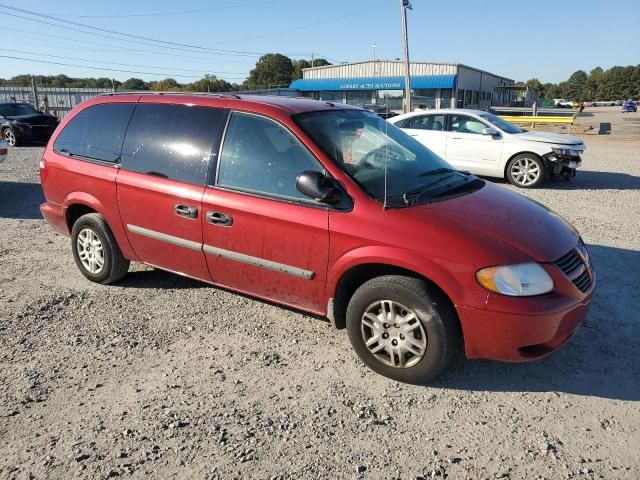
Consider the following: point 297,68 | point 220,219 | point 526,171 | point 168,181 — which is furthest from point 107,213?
point 297,68

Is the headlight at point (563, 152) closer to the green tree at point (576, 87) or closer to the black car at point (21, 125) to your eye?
the black car at point (21, 125)

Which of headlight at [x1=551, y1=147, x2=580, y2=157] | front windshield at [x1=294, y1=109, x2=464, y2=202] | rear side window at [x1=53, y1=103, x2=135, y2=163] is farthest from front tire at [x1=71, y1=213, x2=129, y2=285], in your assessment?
headlight at [x1=551, y1=147, x2=580, y2=157]

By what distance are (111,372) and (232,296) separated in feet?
4.70

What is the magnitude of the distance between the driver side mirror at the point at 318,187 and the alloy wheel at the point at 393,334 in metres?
0.76

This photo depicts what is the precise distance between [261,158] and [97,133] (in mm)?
1940

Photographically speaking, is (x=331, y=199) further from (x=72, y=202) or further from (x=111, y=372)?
(x=72, y=202)

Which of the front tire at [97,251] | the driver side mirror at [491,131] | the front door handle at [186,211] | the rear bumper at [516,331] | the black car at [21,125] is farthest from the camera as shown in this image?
the black car at [21,125]

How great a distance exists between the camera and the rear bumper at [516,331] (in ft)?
9.73

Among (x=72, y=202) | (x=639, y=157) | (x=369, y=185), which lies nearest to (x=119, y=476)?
(x=369, y=185)

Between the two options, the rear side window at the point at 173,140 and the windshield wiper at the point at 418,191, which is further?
the rear side window at the point at 173,140

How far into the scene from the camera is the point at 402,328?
10.6 feet

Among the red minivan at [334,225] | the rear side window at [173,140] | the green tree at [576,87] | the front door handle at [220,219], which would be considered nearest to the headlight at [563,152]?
the red minivan at [334,225]

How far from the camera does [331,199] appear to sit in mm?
3355

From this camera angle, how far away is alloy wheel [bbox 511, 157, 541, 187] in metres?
10.3
